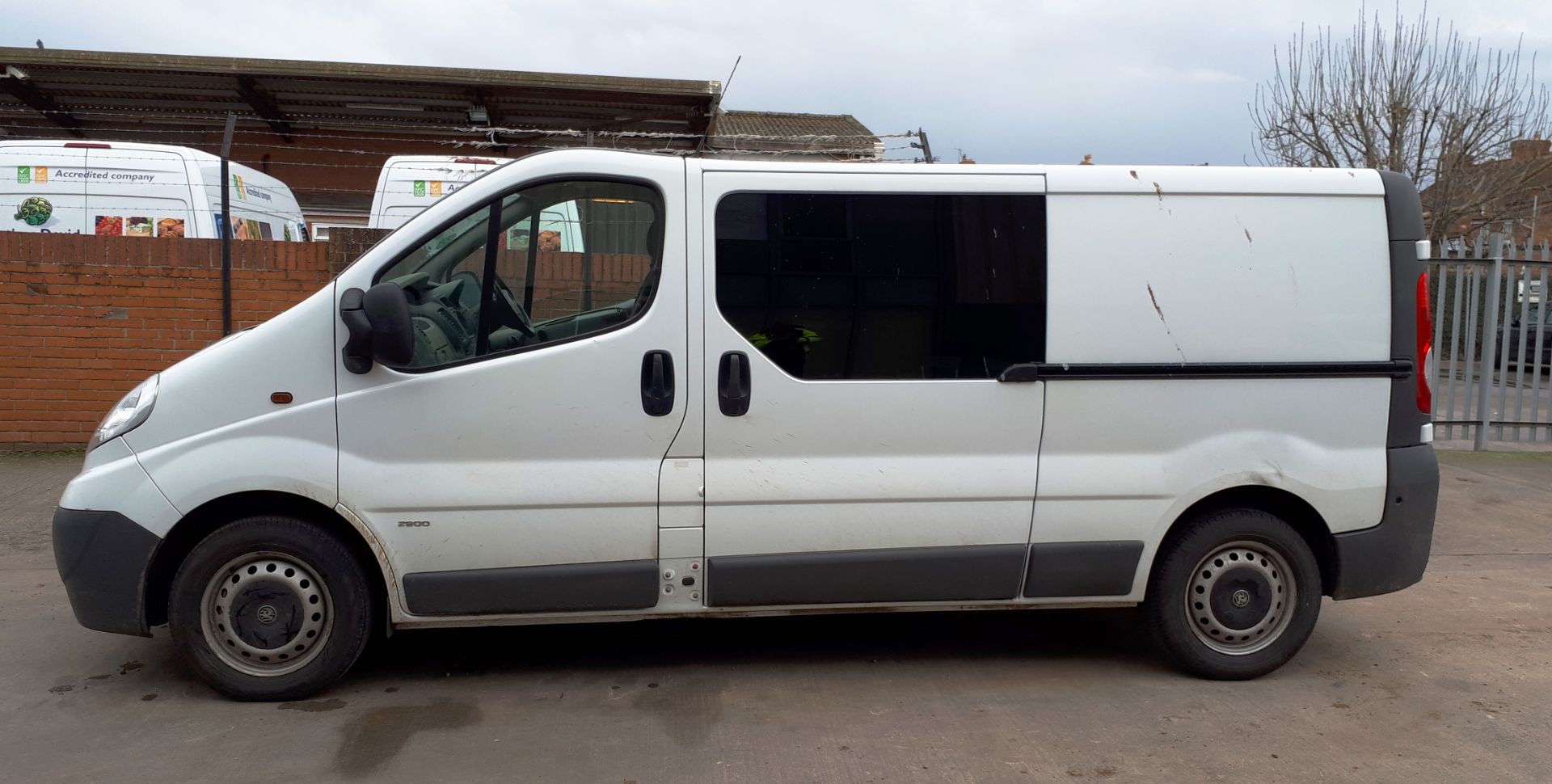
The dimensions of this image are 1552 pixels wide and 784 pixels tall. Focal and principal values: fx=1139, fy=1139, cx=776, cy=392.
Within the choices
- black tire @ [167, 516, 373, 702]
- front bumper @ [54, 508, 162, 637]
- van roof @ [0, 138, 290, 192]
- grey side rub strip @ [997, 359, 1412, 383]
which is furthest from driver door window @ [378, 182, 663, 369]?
van roof @ [0, 138, 290, 192]

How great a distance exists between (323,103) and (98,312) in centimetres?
669

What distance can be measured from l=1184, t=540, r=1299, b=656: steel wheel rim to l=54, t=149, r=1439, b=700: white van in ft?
0.05

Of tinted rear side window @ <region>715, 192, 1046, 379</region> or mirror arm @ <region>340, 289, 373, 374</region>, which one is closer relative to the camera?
mirror arm @ <region>340, 289, 373, 374</region>

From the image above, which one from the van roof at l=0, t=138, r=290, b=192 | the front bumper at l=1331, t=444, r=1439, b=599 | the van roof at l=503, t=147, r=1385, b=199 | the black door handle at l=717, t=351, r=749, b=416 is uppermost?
the van roof at l=0, t=138, r=290, b=192

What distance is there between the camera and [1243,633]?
464 cm

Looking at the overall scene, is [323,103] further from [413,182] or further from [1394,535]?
[1394,535]

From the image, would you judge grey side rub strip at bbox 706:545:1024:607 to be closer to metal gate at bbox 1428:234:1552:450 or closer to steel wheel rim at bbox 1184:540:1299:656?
steel wheel rim at bbox 1184:540:1299:656

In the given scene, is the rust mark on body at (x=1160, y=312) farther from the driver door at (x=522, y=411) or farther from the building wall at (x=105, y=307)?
the building wall at (x=105, y=307)

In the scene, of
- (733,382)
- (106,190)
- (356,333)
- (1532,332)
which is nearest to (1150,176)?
(733,382)

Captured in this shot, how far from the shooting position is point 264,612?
4262 millimetres

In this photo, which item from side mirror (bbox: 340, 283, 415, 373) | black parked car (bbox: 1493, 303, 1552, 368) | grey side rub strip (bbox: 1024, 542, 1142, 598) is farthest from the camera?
black parked car (bbox: 1493, 303, 1552, 368)

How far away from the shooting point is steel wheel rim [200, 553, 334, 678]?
424cm

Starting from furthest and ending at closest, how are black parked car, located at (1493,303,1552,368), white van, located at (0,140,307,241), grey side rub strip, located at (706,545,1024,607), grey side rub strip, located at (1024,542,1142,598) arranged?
black parked car, located at (1493,303,1552,368) → white van, located at (0,140,307,241) → grey side rub strip, located at (1024,542,1142,598) → grey side rub strip, located at (706,545,1024,607)

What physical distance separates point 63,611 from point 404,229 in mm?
2910
